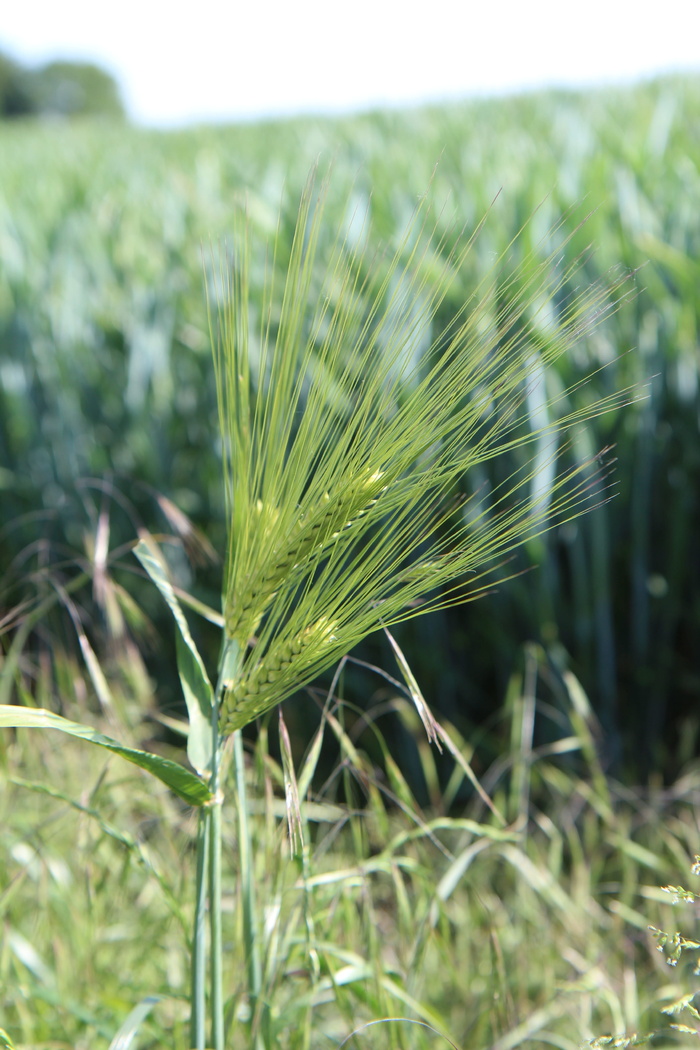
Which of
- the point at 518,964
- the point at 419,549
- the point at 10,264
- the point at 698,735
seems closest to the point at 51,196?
the point at 10,264

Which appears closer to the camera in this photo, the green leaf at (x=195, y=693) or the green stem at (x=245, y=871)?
the green leaf at (x=195, y=693)

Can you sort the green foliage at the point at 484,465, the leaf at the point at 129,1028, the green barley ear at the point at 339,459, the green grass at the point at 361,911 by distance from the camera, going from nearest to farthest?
the green barley ear at the point at 339,459, the leaf at the point at 129,1028, the green grass at the point at 361,911, the green foliage at the point at 484,465

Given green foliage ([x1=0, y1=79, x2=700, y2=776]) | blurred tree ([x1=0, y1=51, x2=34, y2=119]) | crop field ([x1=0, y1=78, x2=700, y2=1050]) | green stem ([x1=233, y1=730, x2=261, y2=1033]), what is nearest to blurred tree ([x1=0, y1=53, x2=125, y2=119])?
blurred tree ([x1=0, y1=51, x2=34, y2=119])

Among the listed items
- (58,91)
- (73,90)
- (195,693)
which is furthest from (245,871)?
(73,90)

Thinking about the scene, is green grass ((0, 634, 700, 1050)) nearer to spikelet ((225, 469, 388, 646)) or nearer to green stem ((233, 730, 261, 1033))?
green stem ((233, 730, 261, 1033))

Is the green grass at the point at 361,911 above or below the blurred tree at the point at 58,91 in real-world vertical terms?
below

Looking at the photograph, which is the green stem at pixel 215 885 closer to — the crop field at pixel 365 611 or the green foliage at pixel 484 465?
the crop field at pixel 365 611

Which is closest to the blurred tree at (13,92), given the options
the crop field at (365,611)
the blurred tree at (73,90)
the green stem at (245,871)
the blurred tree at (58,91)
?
the blurred tree at (58,91)

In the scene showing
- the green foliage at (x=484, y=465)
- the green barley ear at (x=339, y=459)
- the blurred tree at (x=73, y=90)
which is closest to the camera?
the green barley ear at (x=339, y=459)
